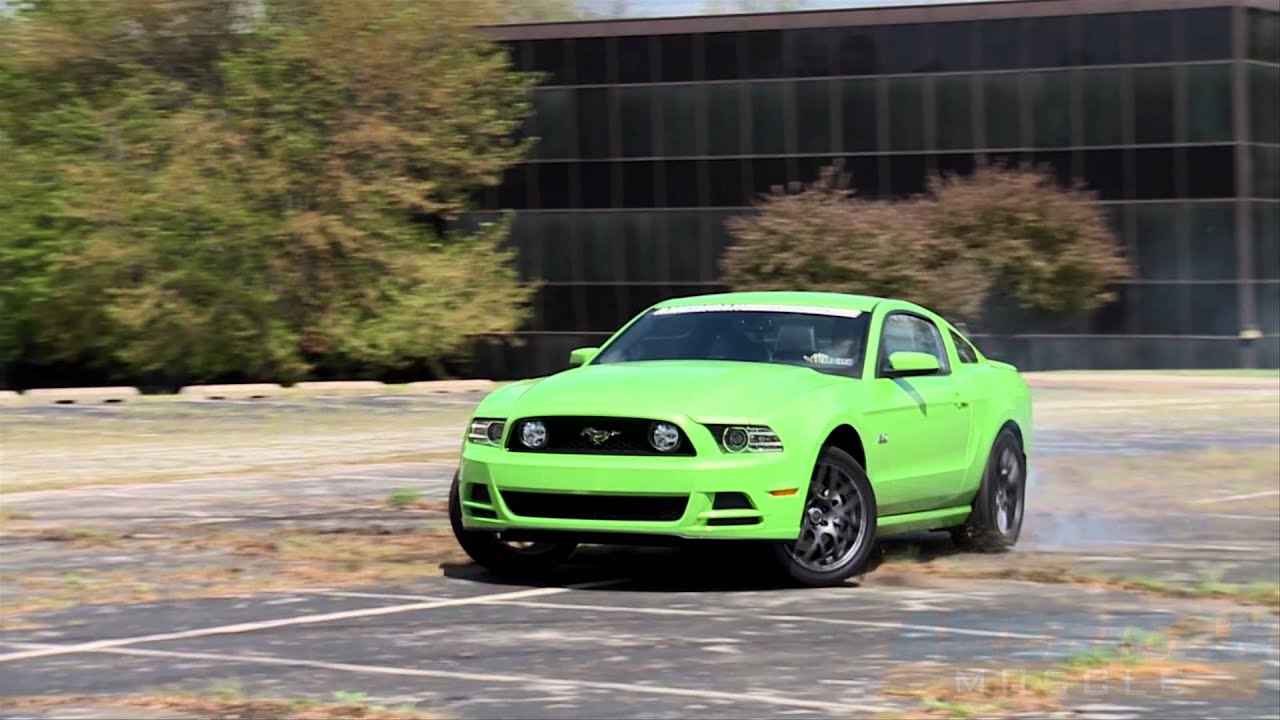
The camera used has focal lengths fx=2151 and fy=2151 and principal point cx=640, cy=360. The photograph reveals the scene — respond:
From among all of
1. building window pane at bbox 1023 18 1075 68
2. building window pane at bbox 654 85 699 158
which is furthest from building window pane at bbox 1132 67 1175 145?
building window pane at bbox 654 85 699 158

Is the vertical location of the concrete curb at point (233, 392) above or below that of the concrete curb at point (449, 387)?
above

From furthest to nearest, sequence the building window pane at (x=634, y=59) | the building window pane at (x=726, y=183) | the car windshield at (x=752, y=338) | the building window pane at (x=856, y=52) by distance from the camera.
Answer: the building window pane at (x=634, y=59) < the building window pane at (x=726, y=183) < the building window pane at (x=856, y=52) < the car windshield at (x=752, y=338)

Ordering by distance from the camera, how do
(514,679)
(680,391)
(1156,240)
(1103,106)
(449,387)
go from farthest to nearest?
(1103,106)
(1156,240)
(449,387)
(680,391)
(514,679)

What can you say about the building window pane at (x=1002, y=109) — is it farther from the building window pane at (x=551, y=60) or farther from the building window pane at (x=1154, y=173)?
the building window pane at (x=551, y=60)

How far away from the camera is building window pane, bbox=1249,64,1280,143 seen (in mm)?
52969

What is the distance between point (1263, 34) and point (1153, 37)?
8.75ft

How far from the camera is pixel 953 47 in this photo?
5469cm

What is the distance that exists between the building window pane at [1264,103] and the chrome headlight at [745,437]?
4538 cm

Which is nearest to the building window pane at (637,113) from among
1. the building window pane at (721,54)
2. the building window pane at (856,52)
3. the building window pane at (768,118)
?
the building window pane at (721,54)

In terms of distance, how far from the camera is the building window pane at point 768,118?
5625 cm

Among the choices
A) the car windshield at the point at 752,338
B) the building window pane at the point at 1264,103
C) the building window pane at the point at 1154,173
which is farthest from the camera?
the building window pane at the point at 1154,173

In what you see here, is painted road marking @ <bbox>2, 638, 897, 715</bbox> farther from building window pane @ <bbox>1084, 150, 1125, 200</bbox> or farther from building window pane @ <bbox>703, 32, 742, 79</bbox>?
building window pane @ <bbox>703, 32, 742, 79</bbox>

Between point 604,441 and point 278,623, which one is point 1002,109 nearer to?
point 604,441

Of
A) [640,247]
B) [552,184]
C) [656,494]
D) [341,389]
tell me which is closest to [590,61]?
[552,184]
